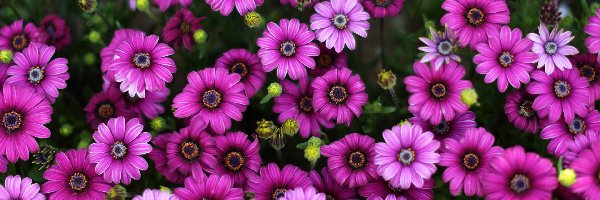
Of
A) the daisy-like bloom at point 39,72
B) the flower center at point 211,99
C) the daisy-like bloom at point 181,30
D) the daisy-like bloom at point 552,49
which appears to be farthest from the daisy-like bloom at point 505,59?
the daisy-like bloom at point 39,72

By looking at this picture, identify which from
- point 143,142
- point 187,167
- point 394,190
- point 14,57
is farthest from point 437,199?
point 14,57

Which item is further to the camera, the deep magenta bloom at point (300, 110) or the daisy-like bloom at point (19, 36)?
the daisy-like bloom at point (19, 36)

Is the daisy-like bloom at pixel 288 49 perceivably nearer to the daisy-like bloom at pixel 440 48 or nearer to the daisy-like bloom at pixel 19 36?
the daisy-like bloom at pixel 440 48

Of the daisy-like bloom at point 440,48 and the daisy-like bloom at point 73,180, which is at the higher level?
the daisy-like bloom at point 440,48

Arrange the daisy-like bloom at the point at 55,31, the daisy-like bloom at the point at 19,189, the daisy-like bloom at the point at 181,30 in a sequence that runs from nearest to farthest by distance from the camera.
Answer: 1. the daisy-like bloom at the point at 19,189
2. the daisy-like bloom at the point at 181,30
3. the daisy-like bloom at the point at 55,31

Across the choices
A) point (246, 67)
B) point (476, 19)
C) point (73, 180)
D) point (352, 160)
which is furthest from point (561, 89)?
point (73, 180)

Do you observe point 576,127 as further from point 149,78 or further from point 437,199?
point 149,78

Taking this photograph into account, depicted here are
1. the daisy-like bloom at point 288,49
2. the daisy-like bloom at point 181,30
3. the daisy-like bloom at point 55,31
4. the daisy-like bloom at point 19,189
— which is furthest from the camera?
the daisy-like bloom at point 55,31

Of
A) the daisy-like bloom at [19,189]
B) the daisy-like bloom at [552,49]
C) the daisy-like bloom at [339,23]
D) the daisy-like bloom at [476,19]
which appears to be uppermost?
the daisy-like bloom at [339,23]
